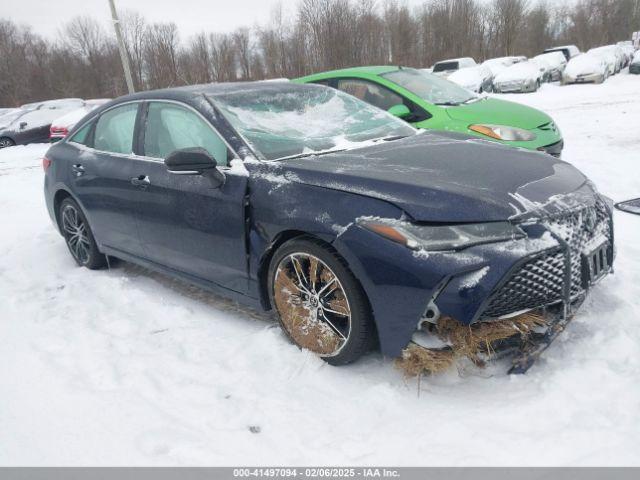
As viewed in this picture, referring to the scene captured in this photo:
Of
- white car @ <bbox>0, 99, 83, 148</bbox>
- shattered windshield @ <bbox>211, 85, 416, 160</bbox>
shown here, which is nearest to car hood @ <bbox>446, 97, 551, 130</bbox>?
shattered windshield @ <bbox>211, 85, 416, 160</bbox>

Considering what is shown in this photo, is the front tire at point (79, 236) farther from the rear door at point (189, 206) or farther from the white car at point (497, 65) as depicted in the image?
the white car at point (497, 65)

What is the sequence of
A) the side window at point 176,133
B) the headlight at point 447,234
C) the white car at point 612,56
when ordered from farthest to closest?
1. the white car at point 612,56
2. the side window at point 176,133
3. the headlight at point 447,234

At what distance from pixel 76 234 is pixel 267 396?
117 inches

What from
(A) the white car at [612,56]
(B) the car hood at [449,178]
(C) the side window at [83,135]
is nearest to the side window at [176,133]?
(B) the car hood at [449,178]

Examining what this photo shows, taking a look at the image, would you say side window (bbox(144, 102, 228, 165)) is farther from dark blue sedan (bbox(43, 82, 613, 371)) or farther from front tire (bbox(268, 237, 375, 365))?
front tire (bbox(268, 237, 375, 365))

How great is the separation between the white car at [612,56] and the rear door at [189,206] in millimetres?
22250

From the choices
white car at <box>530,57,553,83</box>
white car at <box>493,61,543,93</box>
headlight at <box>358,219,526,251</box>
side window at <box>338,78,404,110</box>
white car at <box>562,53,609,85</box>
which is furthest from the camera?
white car at <box>530,57,553,83</box>

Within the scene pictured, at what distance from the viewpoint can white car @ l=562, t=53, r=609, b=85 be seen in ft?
65.3

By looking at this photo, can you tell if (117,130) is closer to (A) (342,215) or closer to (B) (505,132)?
(A) (342,215)

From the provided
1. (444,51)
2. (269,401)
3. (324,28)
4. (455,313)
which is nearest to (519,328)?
(455,313)

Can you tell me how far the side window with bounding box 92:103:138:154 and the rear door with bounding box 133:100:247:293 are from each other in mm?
221

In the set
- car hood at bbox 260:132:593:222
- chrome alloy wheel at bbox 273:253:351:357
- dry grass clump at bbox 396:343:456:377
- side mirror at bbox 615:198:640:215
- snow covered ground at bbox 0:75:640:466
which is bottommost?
snow covered ground at bbox 0:75:640:466

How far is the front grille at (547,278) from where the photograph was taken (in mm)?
2248

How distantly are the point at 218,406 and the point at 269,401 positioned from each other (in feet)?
0.84
